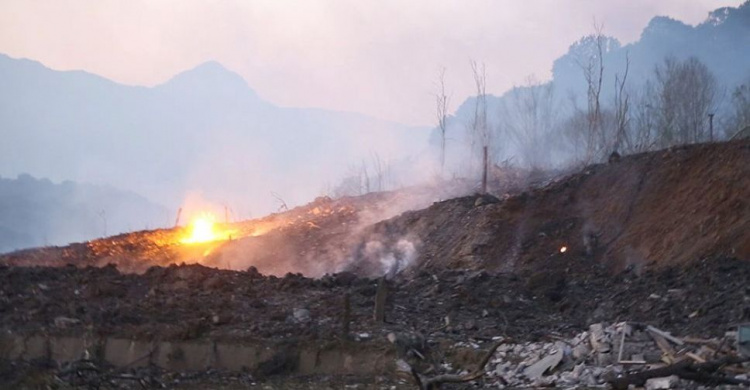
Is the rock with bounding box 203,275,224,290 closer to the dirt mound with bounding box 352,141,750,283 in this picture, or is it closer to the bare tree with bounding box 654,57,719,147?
the dirt mound with bounding box 352,141,750,283

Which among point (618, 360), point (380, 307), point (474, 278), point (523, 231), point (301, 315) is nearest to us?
point (618, 360)

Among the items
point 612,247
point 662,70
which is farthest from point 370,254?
point 662,70

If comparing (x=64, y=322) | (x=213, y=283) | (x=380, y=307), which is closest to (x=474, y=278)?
(x=380, y=307)

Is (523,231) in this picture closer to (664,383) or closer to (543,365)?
(543,365)

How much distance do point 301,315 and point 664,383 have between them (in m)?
6.11

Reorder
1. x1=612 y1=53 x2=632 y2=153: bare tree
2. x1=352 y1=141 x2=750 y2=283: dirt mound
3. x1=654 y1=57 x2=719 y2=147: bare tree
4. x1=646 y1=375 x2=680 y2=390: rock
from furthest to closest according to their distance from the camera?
x1=654 y1=57 x2=719 y2=147: bare tree < x1=612 y1=53 x2=632 y2=153: bare tree < x1=352 y1=141 x2=750 y2=283: dirt mound < x1=646 y1=375 x2=680 y2=390: rock

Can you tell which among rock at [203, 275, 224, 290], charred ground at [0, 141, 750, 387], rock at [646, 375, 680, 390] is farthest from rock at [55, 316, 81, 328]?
rock at [646, 375, 680, 390]

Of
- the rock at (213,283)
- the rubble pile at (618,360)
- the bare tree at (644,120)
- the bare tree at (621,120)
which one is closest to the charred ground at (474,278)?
the rock at (213,283)

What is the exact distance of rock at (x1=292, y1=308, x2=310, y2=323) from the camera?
1354 cm

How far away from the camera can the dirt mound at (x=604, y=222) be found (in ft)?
51.2

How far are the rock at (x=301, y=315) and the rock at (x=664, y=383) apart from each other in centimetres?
582

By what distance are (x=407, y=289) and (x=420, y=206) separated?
8.43 m

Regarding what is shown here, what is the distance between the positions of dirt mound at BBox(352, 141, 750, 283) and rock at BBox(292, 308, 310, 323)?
17.1 ft

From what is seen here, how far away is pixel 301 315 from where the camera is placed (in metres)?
13.6
